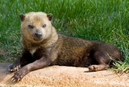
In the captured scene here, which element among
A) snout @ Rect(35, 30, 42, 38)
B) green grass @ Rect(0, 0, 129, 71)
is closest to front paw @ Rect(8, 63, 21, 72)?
snout @ Rect(35, 30, 42, 38)

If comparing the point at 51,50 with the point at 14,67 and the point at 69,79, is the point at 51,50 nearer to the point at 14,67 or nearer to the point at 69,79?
the point at 14,67

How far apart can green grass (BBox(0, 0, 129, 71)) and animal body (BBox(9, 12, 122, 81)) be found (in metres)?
0.73

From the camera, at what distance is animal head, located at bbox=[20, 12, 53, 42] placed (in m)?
5.54

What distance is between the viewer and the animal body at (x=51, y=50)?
5574 millimetres

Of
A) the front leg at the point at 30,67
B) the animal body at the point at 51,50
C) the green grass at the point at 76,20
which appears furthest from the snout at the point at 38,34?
the green grass at the point at 76,20

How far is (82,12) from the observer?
7777 mm

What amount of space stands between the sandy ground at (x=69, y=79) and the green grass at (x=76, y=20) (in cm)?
136

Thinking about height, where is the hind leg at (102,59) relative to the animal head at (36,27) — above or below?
below

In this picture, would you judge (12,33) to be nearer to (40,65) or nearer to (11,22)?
(11,22)

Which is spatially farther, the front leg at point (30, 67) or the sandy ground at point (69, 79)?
the front leg at point (30, 67)

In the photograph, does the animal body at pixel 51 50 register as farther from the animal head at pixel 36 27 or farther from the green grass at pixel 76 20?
the green grass at pixel 76 20

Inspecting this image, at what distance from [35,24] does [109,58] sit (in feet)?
5.00

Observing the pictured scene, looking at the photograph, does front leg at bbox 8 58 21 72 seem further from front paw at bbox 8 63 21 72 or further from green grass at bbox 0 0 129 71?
green grass at bbox 0 0 129 71

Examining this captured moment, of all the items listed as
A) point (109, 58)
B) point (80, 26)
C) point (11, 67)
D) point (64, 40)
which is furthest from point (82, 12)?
point (11, 67)
